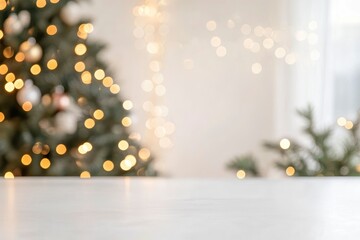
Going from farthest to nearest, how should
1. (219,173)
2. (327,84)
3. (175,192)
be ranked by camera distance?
(219,173)
(327,84)
(175,192)

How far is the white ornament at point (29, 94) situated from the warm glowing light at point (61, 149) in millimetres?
144

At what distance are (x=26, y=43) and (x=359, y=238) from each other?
1833mm

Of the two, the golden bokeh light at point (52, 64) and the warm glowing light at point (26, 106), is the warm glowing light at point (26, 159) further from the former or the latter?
the golden bokeh light at point (52, 64)

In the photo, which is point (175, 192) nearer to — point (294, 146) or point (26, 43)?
point (26, 43)

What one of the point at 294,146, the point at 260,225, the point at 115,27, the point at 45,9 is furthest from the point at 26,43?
the point at 260,225

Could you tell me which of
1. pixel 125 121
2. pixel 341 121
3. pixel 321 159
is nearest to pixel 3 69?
pixel 125 121

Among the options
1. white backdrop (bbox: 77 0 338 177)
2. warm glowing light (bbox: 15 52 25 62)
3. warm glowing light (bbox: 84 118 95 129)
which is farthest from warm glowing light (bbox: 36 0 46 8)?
white backdrop (bbox: 77 0 338 177)

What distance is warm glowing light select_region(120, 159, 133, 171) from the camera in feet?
6.93

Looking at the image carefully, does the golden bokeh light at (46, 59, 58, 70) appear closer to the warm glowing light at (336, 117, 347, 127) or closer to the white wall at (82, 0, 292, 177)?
the white wall at (82, 0, 292, 177)

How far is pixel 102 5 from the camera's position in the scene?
11.1 feet

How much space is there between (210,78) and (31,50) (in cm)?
141

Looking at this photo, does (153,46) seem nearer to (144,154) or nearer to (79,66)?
(144,154)

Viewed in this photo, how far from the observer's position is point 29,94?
6.57 ft

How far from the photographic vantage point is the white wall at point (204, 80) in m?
3.22
